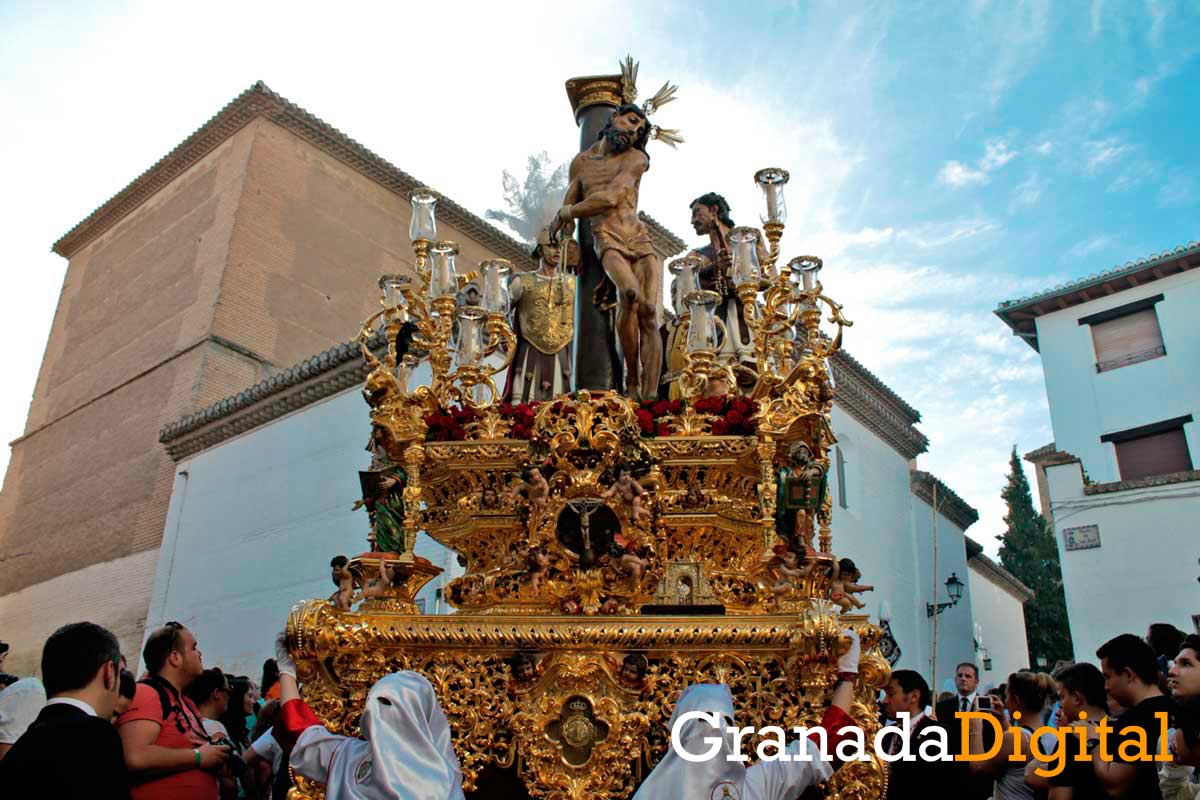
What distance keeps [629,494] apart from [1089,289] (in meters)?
21.2

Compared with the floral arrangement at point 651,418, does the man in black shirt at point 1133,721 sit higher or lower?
lower

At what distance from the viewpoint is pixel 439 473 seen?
5.51 meters

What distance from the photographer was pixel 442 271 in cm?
612

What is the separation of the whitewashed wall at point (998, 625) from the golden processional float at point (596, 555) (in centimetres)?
2444

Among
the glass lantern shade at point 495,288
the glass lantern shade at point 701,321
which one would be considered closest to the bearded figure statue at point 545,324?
the glass lantern shade at point 495,288

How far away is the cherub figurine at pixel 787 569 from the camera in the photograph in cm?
485

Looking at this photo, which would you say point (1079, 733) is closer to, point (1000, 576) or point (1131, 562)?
point (1131, 562)

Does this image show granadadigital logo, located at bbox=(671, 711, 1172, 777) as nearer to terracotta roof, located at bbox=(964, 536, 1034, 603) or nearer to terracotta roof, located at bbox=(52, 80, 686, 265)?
terracotta roof, located at bbox=(52, 80, 686, 265)

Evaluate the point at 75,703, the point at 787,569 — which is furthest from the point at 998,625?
the point at 75,703

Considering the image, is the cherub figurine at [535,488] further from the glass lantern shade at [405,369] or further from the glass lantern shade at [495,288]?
the glass lantern shade at [495,288]

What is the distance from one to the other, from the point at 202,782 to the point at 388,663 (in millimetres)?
977

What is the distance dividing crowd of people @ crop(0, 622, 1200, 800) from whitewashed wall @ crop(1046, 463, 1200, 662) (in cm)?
1626

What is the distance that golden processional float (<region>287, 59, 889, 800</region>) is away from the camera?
4.52 metres

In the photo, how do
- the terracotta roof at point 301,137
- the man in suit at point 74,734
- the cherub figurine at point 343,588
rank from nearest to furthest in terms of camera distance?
the man in suit at point 74,734 → the cherub figurine at point 343,588 → the terracotta roof at point 301,137
